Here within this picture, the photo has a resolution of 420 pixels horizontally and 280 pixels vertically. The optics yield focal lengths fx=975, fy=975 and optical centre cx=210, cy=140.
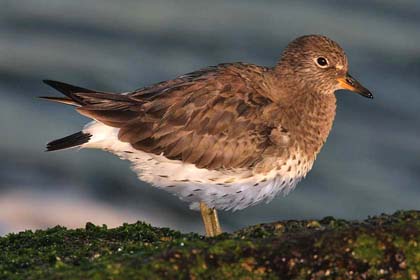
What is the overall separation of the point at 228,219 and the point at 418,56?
396cm

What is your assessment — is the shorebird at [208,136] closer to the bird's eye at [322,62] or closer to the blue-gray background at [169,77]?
the bird's eye at [322,62]

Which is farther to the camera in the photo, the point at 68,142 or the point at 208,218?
the point at 208,218

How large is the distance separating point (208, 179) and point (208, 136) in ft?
1.28

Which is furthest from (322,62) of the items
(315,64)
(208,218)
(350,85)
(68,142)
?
(68,142)

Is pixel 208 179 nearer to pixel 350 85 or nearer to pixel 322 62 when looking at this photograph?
pixel 322 62

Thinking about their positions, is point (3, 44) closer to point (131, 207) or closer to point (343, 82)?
point (131, 207)

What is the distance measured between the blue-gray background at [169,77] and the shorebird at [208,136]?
254cm

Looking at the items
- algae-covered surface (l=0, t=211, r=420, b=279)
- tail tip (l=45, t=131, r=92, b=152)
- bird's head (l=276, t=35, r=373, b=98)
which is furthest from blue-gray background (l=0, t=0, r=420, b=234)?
algae-covered surface (l=0, t=211, r=420, b=279)

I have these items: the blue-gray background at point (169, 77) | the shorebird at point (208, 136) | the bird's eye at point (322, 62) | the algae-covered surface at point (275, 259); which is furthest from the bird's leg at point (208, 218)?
the algae-covered surface at point (275, 259)

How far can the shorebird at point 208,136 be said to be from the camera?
8.65 meters

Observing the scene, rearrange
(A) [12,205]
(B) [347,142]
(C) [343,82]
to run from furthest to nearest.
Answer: (B) [347,142] < (A) [12,205] < (C) [343,82]

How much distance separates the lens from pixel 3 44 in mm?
14227

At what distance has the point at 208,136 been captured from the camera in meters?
8.73

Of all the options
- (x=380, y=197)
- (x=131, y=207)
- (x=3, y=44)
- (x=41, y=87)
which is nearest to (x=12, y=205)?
(x=131, y=207)
